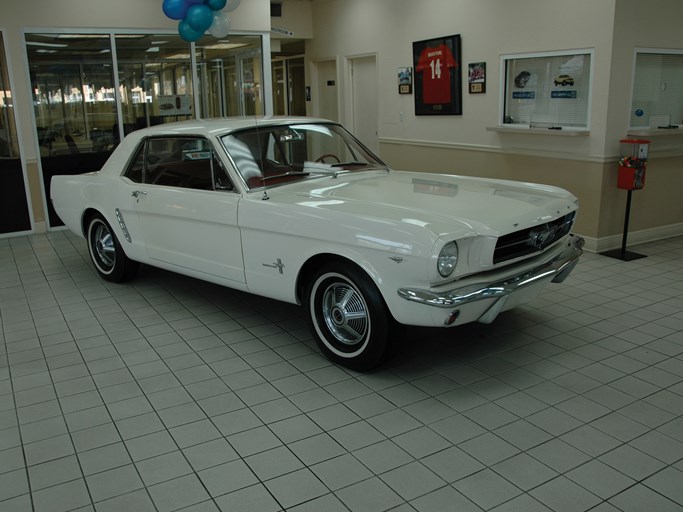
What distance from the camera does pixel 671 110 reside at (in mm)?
6941

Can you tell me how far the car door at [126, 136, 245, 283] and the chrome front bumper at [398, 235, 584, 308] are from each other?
1.49m

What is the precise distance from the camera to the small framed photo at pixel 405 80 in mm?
9273

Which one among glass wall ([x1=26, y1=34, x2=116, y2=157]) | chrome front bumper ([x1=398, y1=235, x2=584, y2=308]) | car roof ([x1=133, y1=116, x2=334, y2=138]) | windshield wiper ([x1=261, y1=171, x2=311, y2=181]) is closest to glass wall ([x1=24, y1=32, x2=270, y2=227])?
glass wall ([x1=26, y1=34, x2=116, y2=157])

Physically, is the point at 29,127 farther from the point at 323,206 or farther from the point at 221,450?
the point at 221,450

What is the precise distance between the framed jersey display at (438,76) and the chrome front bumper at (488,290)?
499 cm

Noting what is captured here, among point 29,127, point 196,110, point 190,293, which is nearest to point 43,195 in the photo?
point 29,127

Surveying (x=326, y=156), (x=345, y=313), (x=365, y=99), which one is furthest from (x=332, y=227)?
(x=365, y=99)

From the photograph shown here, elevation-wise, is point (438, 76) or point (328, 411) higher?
point (438, 76)

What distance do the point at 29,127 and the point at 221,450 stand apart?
662cm

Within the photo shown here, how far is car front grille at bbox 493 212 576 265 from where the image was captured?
138 inches

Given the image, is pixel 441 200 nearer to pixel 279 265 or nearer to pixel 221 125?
pixel 279 265

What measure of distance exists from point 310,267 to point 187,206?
1199 millimetres

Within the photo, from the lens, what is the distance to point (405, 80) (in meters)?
9.38

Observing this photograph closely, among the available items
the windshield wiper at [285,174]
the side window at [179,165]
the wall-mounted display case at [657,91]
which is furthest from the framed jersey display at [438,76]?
the side window at [179,165]
